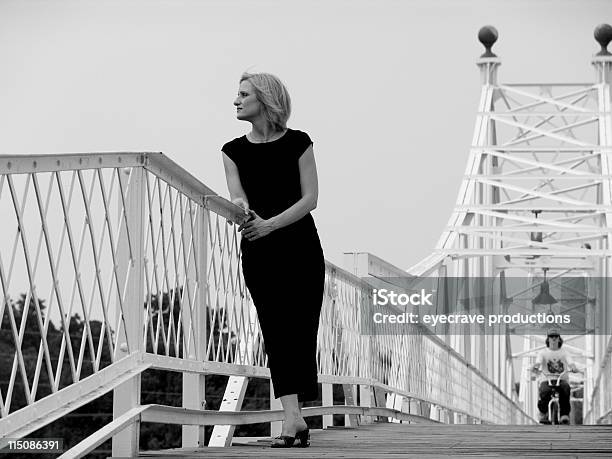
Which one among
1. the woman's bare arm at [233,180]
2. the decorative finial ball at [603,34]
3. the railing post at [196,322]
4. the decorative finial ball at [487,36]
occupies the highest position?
the decorative finial ball at [603,34]

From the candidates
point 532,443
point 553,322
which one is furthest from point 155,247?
point 553,322

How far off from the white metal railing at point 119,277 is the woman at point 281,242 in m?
0.24

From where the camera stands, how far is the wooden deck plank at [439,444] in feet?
14.7

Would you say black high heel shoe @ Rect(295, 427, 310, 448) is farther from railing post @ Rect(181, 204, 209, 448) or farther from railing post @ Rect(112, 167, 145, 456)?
railing post @ Rect(112, 167, 145, 456)

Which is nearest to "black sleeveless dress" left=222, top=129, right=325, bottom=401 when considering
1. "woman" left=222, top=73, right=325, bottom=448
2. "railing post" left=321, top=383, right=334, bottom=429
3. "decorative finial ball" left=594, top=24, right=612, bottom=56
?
"woman" left=222, top=73, right=325, bottom=448

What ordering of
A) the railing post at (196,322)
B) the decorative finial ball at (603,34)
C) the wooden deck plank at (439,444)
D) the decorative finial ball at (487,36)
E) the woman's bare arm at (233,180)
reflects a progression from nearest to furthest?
the wooden deck plank at (439,444) → the railing post at (196,322) → the woman's bare arm at (233,180) → the decorative finial ball at (487,36) → the decorative finial ball at (603,34)

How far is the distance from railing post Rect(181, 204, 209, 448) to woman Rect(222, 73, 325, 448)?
0.25 m

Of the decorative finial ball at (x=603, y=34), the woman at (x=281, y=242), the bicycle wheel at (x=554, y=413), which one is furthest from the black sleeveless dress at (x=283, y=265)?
the decorative finial ball at (x=603, y=34)

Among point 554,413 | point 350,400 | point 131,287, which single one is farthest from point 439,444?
point 554,413

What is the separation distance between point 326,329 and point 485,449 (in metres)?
2.71

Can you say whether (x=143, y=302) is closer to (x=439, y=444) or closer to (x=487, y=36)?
(x=439, y=444)

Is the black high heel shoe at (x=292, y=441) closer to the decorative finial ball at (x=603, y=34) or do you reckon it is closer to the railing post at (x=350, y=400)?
the railing post at (x=350, y=400)

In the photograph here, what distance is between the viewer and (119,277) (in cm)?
418

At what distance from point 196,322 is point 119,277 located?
902 mm
